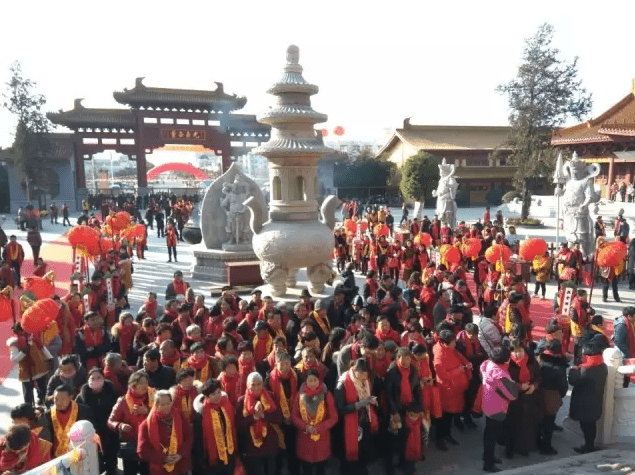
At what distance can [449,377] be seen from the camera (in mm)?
5230

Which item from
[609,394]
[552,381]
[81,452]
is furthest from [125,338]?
[609,394]

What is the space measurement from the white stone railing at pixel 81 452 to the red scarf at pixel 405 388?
257 cm

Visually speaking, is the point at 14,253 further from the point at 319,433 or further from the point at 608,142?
the point at 608,142

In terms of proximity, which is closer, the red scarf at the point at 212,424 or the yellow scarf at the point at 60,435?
the yellow scarf at the point at 60,435

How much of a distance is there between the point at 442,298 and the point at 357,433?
3062 millimetres

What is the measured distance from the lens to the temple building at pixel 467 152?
37.6 meters

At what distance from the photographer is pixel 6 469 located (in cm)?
341

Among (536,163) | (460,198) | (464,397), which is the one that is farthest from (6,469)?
(460,198)

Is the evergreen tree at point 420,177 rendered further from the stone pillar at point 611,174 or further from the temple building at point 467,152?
the stone pillar at point 611,174

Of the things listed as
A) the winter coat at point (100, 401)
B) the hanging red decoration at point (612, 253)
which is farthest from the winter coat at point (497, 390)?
the hanging red decoration at point (612, 253)

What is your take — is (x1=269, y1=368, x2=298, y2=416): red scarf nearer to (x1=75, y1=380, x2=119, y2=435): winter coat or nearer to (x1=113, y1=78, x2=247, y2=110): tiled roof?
(x1=75, y1=380, x2=119, y2=435): winter coat

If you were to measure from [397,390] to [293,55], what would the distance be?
722 cm

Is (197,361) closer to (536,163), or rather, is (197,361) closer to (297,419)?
(297,419)

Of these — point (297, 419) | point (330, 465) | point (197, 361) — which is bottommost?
point (330, 465)
